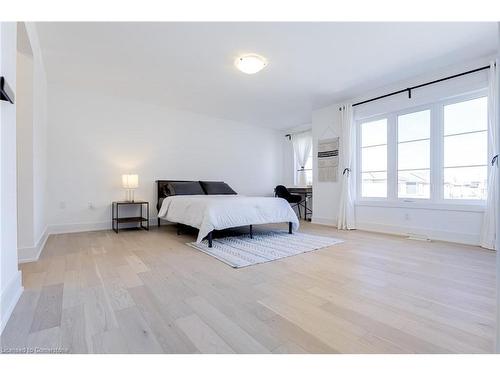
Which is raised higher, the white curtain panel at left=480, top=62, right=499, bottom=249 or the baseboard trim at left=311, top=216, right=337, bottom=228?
the white curtain panel at left=480, top=62, right=499, bottom=249

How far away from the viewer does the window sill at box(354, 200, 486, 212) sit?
313 cm

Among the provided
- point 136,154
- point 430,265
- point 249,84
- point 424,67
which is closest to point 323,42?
point 249,84

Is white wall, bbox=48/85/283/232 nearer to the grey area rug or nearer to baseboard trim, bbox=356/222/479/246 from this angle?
the grey area rug

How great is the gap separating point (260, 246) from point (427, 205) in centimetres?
253

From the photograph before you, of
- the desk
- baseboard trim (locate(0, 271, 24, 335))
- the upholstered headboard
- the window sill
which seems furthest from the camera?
the desk

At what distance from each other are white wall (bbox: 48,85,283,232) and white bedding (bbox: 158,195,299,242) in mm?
1320

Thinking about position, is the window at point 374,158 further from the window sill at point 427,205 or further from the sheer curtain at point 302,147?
the sheer curtain at point 302,147

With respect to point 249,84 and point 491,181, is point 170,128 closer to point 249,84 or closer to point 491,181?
point 249,84

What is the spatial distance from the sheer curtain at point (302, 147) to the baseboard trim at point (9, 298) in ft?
18.3

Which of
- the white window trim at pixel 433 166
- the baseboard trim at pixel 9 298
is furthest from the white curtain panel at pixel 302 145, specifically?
the baseboard trim at pixel 9 298

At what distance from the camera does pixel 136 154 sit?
15.1 feet

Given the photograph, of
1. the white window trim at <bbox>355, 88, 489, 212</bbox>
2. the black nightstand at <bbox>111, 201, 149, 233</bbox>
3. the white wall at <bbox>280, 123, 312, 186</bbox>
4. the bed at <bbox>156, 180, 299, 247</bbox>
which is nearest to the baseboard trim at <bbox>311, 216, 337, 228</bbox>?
the white window trim at <bbox>355, 88, 489, 212</bbox>

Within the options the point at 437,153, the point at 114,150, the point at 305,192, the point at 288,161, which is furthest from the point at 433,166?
the point at 114,150

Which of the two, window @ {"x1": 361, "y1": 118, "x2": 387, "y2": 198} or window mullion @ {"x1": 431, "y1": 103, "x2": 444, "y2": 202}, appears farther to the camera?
window @ {"x1": 361, "y1": 118, "x2": 387, "y2": 198}
